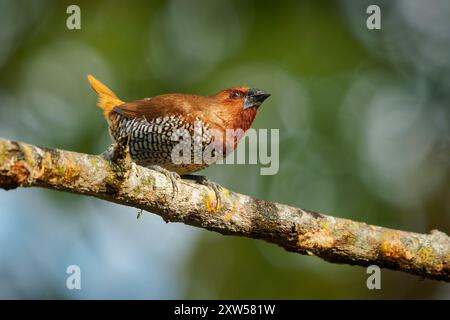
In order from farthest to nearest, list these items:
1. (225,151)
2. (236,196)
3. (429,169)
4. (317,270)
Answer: (429,169)
(317,270)
(225,151)
(236,196)

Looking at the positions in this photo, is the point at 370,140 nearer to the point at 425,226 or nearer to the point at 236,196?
the point at 425,226

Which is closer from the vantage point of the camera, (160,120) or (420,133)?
(160,120)

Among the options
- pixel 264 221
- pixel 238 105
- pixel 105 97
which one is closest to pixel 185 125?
pixel 238 105

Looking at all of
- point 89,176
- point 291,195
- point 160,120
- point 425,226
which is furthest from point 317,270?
point 89,176

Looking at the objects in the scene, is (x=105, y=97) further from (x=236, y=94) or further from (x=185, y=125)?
(x=236, y=94)

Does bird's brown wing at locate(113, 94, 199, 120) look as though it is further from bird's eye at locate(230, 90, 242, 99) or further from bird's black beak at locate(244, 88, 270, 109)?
bird's black beak at locate(244, 88, 270, 109)

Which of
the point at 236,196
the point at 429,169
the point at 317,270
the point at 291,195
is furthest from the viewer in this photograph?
the point at 429,169
